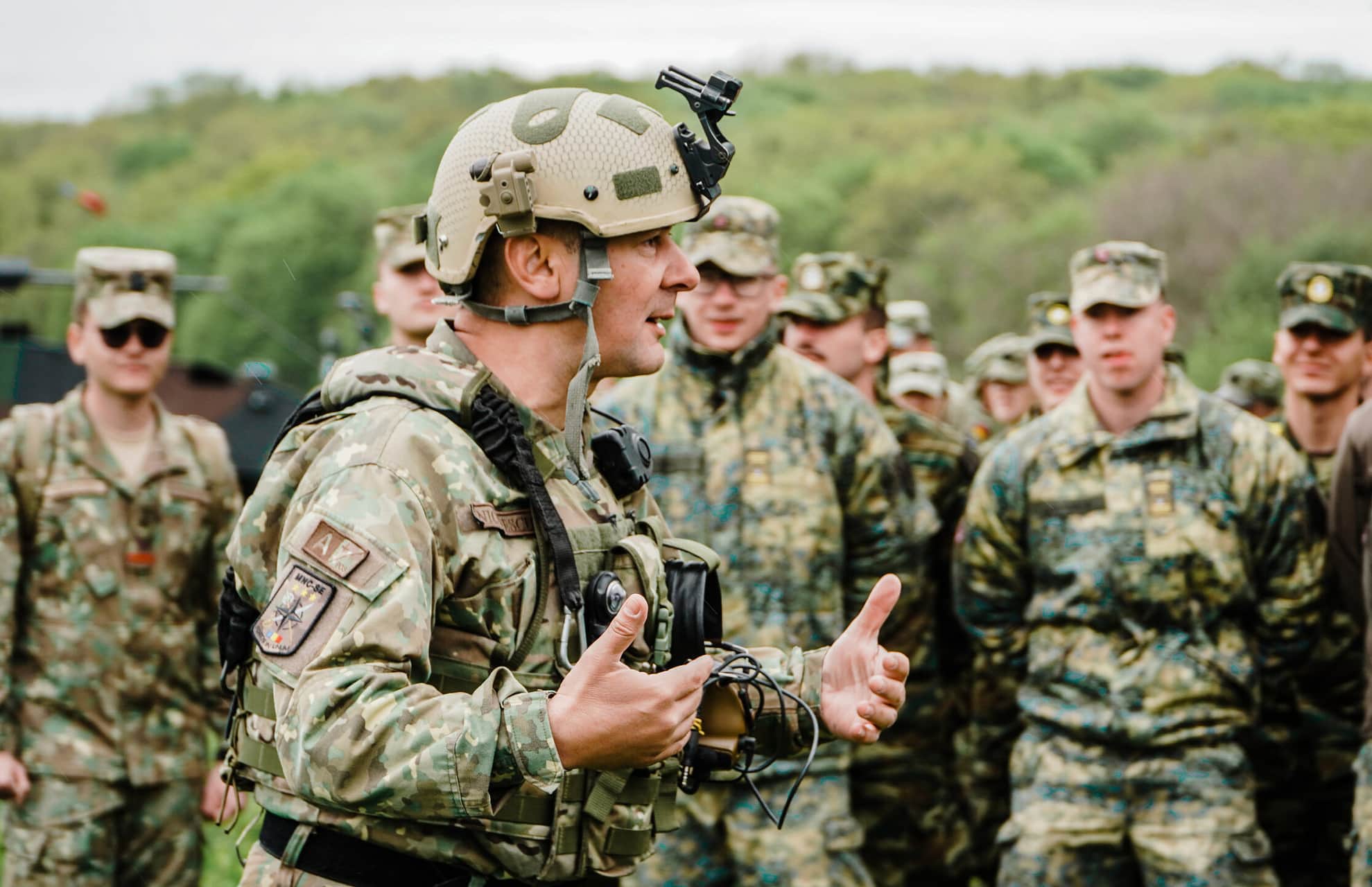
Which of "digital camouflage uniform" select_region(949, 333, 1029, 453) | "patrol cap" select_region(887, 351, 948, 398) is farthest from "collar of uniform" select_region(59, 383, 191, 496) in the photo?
"digital camouflage uniform" select_region(949, 333, 1029, 453)

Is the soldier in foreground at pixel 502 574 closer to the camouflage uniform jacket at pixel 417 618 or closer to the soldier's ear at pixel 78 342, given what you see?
the camouflage uniform jacket at pixel 417 618

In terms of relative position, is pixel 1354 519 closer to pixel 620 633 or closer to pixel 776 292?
pixel 776 292

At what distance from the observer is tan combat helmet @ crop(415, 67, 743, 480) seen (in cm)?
318

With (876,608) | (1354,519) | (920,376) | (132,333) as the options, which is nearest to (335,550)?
(876,608)

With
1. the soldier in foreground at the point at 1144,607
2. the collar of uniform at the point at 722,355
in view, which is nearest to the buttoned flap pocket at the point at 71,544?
the collar of uniform at the point at 722,355

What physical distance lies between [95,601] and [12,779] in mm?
681

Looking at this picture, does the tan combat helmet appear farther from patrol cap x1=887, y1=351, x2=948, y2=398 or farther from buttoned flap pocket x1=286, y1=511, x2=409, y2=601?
patrol cap x1=887, y1=351, x2=948, y2=398

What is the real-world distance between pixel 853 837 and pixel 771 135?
231 feet

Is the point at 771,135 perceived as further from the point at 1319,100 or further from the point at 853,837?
the point at 853,837

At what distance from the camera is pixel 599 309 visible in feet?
10.9

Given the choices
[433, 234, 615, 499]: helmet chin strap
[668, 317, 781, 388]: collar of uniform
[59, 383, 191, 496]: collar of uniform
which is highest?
[668, 317, 781, 388]: collar of uniform

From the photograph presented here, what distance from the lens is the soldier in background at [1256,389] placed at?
10.1 metres

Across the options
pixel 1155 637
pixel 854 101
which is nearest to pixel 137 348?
pixel 1155 637

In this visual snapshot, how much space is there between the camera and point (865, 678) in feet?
11.5
